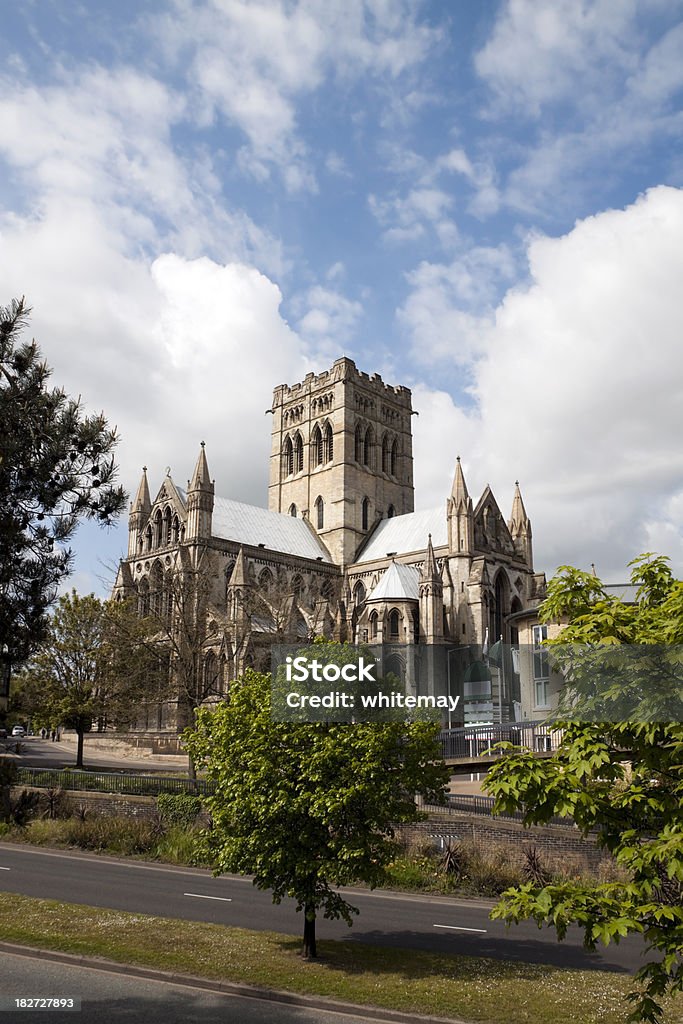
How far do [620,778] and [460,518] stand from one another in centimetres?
5910

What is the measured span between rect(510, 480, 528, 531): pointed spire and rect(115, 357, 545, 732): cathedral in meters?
0.11

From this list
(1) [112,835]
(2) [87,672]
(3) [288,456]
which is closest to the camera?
(1) [112,835]

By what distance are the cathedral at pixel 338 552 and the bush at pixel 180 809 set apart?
473 inches

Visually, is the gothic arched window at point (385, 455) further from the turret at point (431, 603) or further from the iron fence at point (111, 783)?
the iron fence at point (111, 783)

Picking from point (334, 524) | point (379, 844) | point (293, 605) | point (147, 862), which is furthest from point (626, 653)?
point (334, 524)

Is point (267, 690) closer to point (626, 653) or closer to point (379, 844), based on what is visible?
point (379, 844)

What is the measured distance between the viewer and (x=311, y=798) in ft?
45.7

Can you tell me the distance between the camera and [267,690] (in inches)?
601

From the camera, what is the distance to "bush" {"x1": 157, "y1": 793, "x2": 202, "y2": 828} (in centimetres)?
2791

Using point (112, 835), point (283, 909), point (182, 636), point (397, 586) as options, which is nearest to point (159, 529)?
point (397, 586)

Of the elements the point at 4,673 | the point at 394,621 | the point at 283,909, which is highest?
the point at 394,621

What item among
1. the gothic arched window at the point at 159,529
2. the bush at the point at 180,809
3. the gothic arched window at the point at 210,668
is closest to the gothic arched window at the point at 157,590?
the gothic arched window at the point at 159,529

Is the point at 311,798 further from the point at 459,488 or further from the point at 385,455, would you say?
the point at 385,455

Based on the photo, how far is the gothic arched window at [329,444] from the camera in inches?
3187
